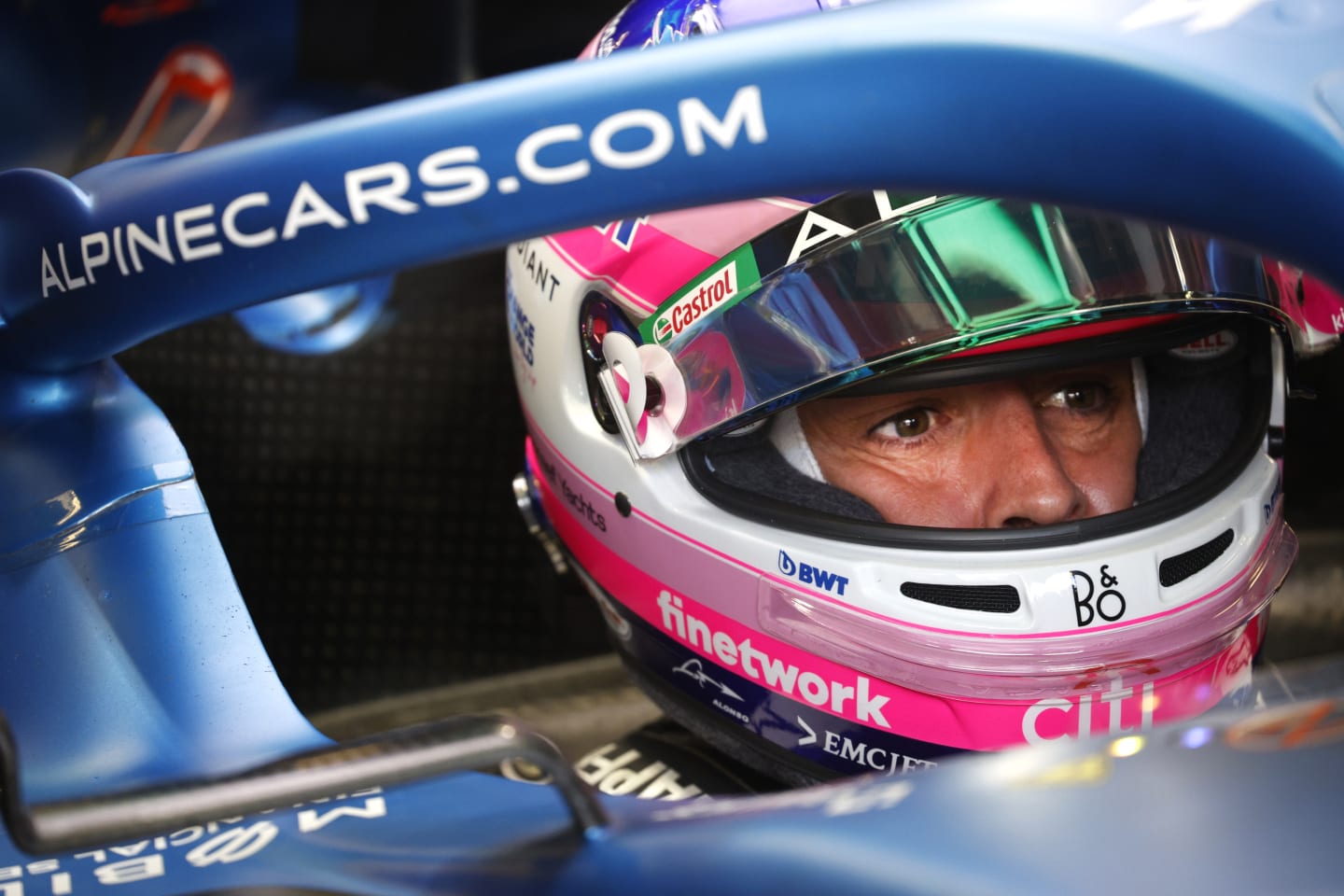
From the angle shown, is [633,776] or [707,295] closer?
[707,295]

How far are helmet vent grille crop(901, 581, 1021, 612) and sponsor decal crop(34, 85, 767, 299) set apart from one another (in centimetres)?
37

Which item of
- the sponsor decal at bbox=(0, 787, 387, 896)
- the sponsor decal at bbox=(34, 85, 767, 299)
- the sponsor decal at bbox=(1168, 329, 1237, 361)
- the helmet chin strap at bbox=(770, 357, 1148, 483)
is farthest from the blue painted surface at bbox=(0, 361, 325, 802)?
the sponsor decal at bbox=(1168, 329, 1237, 361)

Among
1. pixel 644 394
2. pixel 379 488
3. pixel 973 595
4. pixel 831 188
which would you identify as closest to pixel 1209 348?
pixel 973 595

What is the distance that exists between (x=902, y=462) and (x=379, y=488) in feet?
2.90

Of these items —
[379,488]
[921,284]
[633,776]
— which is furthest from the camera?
[379,488]

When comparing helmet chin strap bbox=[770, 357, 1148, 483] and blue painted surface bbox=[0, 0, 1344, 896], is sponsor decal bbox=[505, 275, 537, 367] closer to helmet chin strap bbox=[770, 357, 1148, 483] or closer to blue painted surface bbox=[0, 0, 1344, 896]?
helmet chin strap bbox=[770, 357, 1148, 483]

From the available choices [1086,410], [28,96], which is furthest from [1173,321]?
[28,96]

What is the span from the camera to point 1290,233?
455mm

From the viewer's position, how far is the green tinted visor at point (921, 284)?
2.26ft

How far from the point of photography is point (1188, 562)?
30.4 inches

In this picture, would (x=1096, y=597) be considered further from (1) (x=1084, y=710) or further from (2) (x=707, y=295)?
(2) (x=707, y=295)

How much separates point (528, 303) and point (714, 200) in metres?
0.47

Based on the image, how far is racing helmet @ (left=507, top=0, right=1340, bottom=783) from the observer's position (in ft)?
2.29

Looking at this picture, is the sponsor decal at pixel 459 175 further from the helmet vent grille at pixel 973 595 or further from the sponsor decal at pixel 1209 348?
the sponsor decal at pixel 1209 348
